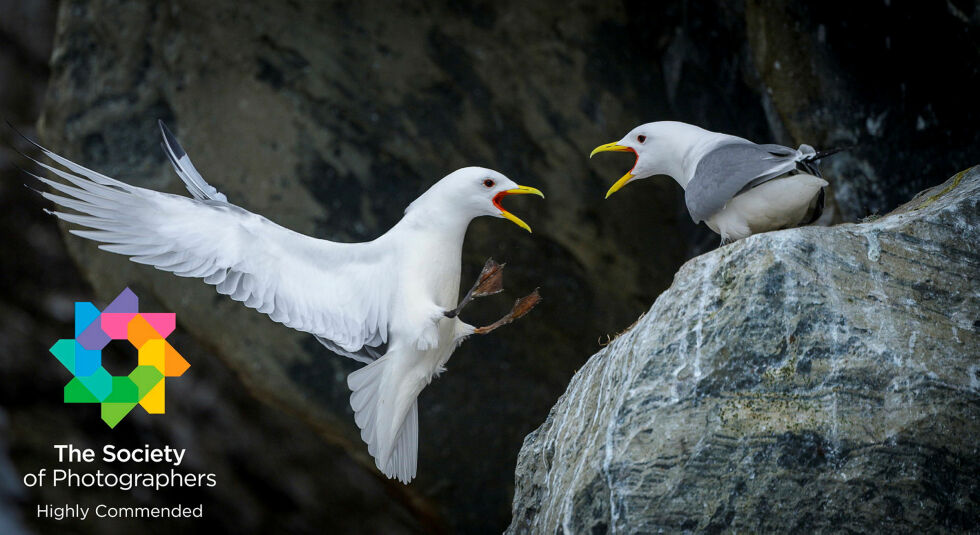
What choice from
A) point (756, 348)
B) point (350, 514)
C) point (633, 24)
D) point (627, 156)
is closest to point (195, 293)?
point (350, 514)

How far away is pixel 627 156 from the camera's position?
17.0 feet

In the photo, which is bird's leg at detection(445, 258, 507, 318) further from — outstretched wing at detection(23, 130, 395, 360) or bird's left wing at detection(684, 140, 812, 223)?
bird's left wing at detection(684, 140, 812, 223)

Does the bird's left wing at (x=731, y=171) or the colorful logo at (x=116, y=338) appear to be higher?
the colorful logo at (x=116, y=338)

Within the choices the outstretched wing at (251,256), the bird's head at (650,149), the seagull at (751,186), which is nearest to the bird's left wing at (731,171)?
the seagull at (751,186)

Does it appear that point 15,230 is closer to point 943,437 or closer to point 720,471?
point 720,471

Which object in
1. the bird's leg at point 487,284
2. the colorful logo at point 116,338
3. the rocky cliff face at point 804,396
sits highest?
the colorful logo at point 116,338

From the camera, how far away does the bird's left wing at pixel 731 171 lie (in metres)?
2.86

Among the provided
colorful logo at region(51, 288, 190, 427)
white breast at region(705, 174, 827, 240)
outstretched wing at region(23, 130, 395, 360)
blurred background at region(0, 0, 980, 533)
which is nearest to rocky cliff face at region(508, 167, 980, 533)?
white breast at region(705, 174, 827, 240)

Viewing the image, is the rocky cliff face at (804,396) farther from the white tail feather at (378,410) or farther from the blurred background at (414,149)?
the blurred background at (414,149)

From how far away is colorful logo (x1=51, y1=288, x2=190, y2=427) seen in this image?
4754mm

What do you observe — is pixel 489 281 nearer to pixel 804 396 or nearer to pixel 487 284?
pixel 487 284

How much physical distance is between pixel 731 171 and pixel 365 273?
4.12ft

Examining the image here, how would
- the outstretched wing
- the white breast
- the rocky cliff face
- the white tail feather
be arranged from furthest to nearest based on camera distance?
the white tail feather
the outstretched wing
the white breast
the rocky cliff face

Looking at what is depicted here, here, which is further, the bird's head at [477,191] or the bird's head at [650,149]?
the bird's head at [650,149]
